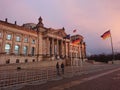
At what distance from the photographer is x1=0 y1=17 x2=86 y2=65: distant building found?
157 feet

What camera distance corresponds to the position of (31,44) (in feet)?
195

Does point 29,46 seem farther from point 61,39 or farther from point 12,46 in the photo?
point 61,39

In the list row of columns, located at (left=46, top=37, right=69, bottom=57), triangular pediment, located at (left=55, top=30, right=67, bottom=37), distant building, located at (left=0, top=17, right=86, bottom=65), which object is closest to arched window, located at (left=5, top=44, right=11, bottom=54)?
distant building, located at (left=0, top=17, right=86, bottom=65)

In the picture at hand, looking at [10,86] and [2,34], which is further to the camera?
[2,34]

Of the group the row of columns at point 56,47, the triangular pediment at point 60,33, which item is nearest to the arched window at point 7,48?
the row of columns at point 56,47

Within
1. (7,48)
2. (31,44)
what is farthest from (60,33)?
(7,48)

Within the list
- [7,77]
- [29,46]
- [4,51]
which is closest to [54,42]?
[29,46]

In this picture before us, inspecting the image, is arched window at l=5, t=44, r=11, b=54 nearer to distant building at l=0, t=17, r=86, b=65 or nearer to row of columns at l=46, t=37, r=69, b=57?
distant building at l=0, t=17, r=86, b=65

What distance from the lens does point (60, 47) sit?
74125mm

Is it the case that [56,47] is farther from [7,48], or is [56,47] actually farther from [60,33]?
[7,48]

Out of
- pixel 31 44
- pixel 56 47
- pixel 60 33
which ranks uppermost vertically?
pixel 60 33

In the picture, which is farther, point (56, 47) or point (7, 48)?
point (56, 47)

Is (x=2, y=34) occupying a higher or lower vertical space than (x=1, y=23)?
lower

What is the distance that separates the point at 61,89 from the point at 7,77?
5241 millimetres
